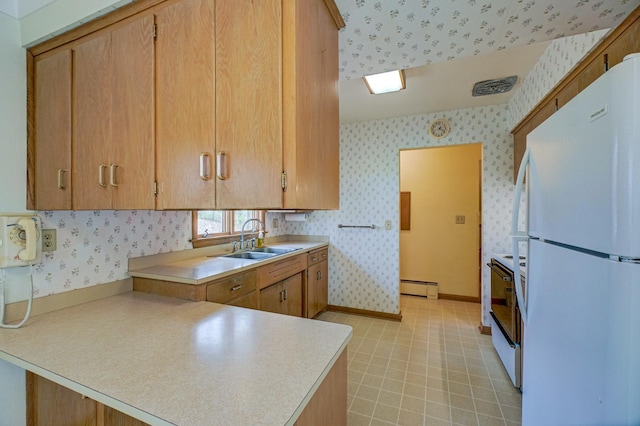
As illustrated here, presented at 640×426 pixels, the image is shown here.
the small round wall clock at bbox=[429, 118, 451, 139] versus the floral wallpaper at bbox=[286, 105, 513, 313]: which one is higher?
the small round wall clock at bbox=[429, 118, 451, 139]

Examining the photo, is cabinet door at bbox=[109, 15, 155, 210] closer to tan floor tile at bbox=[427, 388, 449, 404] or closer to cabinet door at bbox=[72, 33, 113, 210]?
cabinet door at bbox=[72, 33, 113, 210]

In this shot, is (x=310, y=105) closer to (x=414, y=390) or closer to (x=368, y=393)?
(x=368, y=393)

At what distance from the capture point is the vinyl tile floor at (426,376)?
174 centimetres

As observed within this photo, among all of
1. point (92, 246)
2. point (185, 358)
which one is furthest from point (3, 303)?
point (185, 358)

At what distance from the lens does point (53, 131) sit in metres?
1.27

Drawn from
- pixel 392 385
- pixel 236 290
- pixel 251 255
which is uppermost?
pixel 251 255

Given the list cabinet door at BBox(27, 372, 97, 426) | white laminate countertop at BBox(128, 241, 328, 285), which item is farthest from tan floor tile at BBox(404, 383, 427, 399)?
cabinet door at BBox(27, 372, 97, 426)

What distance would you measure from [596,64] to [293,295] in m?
2.75

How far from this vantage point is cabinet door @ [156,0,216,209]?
37.8 inches

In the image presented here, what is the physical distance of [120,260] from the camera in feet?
5.31

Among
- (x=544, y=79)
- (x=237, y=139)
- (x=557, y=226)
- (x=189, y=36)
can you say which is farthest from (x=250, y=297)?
(x=544, y=79)

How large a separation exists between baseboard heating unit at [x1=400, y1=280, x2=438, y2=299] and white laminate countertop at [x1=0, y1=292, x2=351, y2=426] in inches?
138

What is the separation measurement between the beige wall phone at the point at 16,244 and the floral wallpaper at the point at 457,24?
1.74 metres

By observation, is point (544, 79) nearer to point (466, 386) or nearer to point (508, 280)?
point (508, 280)
